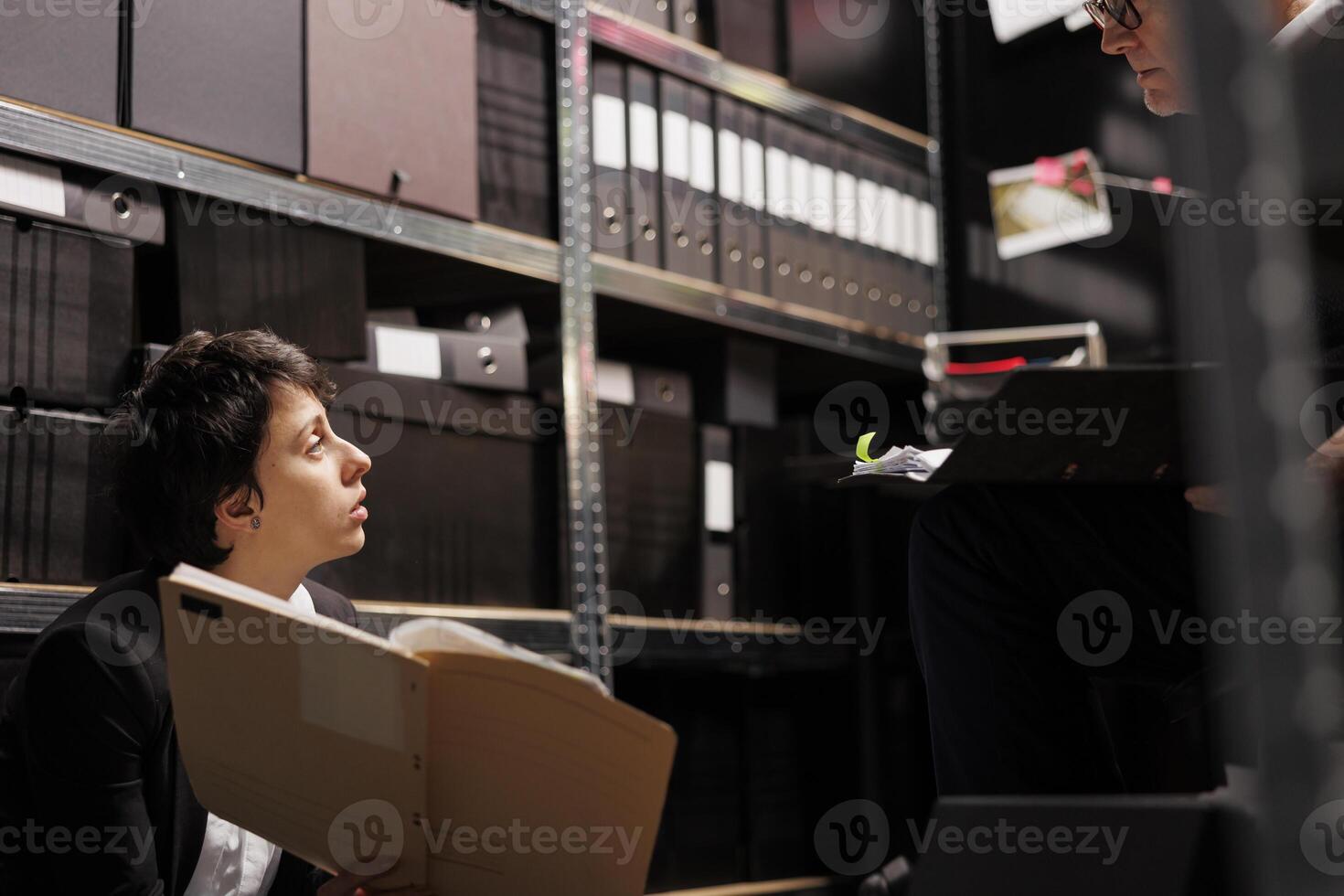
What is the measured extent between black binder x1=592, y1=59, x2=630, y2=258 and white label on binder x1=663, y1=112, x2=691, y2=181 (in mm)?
86

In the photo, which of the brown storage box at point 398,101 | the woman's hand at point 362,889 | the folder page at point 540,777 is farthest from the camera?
the brown storage box at point 398,101

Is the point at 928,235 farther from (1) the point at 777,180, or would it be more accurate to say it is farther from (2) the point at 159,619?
(2) the point at 159,619

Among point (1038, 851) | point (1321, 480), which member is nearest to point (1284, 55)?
point (1321, 480)

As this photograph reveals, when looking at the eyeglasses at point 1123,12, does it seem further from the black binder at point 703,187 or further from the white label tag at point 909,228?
the white label tag at point 909,228

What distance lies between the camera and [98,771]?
1.12 m

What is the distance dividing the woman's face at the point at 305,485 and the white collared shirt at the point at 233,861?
0.15m

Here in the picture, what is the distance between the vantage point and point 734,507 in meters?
2.38

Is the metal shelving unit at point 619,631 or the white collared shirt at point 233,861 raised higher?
the metal shelving unit at point 619,631

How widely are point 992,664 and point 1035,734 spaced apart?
0.06 meters

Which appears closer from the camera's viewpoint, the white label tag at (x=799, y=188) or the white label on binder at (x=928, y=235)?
the white label tag at (x=799, y=188)

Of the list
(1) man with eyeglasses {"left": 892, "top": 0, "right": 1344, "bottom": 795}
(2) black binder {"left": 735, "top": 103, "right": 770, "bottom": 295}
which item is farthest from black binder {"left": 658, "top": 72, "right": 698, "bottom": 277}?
(1) man with eyeglasses {"left": 892, "top": 0, "right": 1344, "bottom": 795}

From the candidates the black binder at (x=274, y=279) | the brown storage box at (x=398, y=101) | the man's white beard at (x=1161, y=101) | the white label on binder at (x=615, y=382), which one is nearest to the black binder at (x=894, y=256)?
the white label on binder at (x=615, y=382)

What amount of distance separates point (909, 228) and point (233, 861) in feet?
6.14

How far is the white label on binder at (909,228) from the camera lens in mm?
2693
